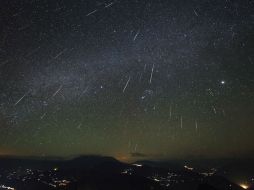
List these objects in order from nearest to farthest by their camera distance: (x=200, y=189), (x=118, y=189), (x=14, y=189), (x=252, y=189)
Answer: (x=200, y=189), (x=252, y=189), (x=14, y=189), (x=118, y=189)

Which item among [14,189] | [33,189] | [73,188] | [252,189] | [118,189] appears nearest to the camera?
[252,189]

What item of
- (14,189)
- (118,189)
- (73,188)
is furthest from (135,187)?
(14,189)

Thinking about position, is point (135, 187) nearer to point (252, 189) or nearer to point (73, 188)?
point (73, 188)

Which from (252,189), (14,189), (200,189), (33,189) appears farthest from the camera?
(14,189)

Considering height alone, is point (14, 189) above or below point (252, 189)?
below

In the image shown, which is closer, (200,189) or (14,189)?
(200,189)

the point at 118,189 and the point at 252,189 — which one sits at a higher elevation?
the point at 252,189

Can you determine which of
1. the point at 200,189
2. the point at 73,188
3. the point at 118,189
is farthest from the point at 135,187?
the point at 200,189

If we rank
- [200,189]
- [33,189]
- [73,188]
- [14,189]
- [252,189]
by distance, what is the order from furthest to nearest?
[14,189] < [33,189] < [73,188] < [252,189] < [200,189]

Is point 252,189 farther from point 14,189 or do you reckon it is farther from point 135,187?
point 14,189

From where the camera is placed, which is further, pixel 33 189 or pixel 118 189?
pixel 118 189
